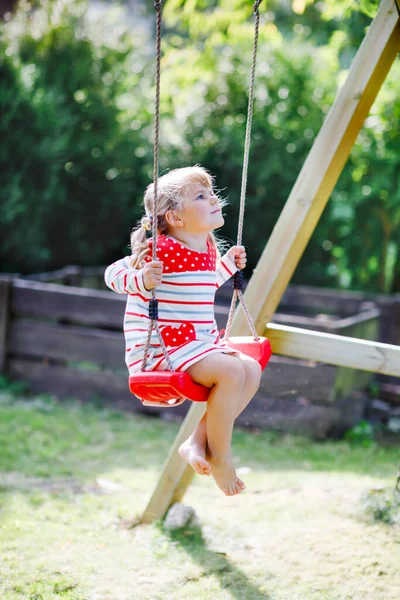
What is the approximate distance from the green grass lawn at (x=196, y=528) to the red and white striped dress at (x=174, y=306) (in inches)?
41.0

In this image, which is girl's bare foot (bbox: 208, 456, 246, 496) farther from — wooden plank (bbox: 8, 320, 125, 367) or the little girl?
wooden plank (bbox: 8, 320, 125, 367)

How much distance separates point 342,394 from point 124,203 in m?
3.33

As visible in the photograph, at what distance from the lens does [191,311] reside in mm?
2451

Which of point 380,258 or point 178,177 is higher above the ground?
point 178,177

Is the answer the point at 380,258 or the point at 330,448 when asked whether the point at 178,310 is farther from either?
the point at 380,258

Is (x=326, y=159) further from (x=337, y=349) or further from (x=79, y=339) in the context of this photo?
(x=79, y=339)

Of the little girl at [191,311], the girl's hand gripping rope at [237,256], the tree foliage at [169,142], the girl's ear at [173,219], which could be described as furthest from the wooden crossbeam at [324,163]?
the tree foliage at [169,142]

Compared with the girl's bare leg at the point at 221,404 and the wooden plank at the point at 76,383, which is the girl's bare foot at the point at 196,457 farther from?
the wooden plank at the point at 76,383

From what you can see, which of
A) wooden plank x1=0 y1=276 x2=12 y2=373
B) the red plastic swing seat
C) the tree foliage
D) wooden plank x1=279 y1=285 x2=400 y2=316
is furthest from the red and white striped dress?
the tree foliage

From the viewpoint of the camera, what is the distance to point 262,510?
11.6 feet

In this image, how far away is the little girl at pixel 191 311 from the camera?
2314 millimetres

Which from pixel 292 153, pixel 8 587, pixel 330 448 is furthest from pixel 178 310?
pixel 292 153

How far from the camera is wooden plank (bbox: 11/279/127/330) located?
553cm

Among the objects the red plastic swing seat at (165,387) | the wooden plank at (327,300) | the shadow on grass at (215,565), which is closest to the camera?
the red plastic swing seat at (165,387)
